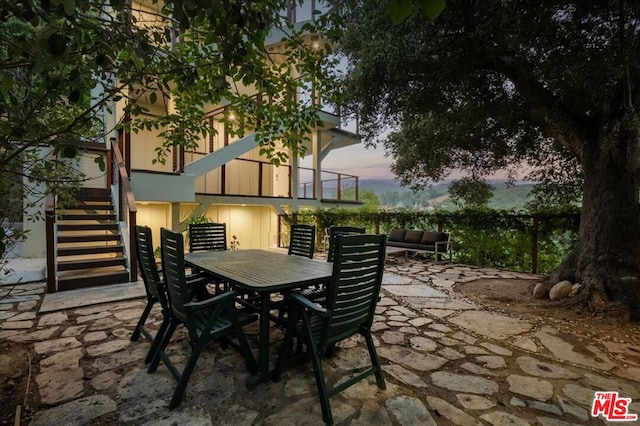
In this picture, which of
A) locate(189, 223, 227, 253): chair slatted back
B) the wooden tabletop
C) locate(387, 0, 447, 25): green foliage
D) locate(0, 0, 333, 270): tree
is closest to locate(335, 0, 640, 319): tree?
locate(0, 0, 333, 270): tree

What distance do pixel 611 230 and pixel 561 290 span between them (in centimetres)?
94

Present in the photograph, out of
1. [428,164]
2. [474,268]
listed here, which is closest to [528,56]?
[428,164]

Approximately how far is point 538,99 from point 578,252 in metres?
2.12

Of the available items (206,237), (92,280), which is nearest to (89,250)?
(92,280)

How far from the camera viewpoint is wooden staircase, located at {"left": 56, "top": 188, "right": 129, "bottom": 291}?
466 cm

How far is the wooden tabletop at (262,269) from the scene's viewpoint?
2201 mm

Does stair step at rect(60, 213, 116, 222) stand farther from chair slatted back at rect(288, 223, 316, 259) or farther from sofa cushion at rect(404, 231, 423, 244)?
sofa cushion at rect(404, 231, 423, 244)

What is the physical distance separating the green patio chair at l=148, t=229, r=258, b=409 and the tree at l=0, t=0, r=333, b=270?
754mm

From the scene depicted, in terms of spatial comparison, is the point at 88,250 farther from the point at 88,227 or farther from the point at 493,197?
the point at 493,197

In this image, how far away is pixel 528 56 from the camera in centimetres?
381

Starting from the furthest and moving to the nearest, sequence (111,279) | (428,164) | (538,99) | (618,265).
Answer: (428,164), (111,279), (538,99), (618,265)

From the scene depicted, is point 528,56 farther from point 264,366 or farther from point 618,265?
point 264,366

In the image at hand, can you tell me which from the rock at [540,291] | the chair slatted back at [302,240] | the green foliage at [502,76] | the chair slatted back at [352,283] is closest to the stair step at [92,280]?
the chair slatted back at [302,240]

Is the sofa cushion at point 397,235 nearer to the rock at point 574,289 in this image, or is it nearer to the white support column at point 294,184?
the white support column at point 294,184
